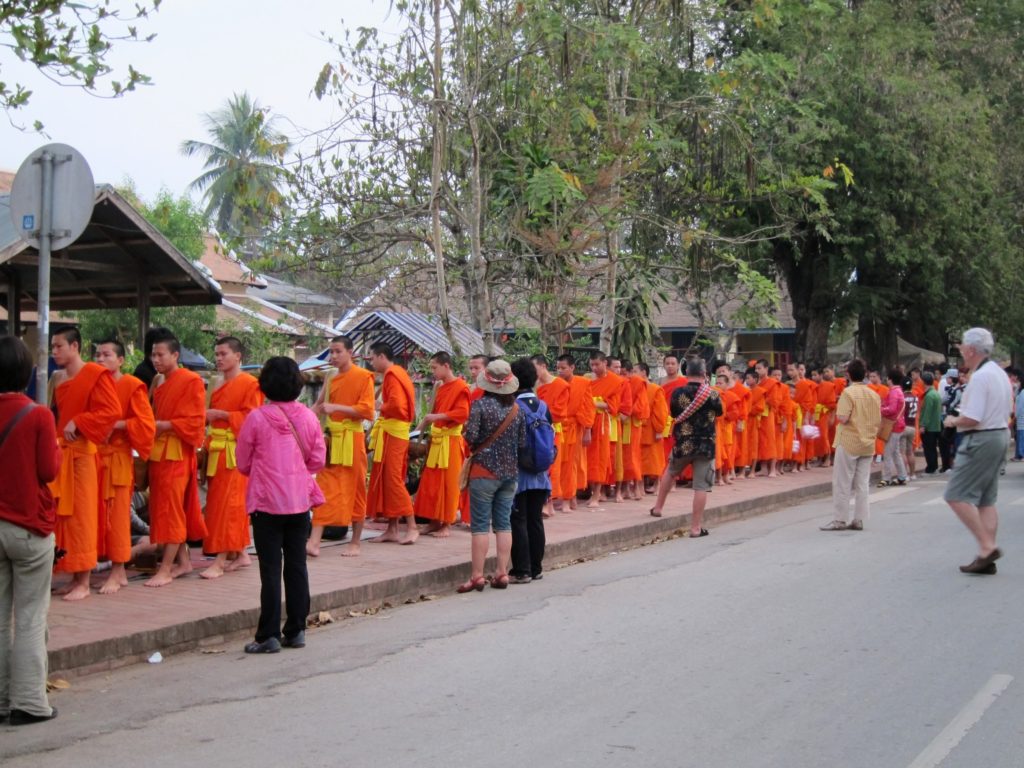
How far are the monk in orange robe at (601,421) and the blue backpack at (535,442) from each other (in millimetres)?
5171

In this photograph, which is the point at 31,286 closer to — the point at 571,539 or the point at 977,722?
the point at 571,539

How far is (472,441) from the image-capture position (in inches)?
375

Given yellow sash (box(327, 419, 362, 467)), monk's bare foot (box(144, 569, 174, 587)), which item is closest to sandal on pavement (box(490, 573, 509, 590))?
yellow sash (box(327, 419, 362, 467))

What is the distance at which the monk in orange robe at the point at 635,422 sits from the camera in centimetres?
1578

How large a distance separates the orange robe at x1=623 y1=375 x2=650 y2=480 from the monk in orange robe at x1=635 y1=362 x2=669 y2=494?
0.35 ft

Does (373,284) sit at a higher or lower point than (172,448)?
higher

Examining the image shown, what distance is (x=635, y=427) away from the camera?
15914mm

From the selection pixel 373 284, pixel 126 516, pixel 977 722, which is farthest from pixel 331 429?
pixel 373 284

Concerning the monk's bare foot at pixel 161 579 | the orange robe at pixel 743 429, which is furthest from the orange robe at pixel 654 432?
the monk's bare foot at pixel 161 579

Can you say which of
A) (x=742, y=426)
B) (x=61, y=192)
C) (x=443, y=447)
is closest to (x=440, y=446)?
(x=443, y=447)

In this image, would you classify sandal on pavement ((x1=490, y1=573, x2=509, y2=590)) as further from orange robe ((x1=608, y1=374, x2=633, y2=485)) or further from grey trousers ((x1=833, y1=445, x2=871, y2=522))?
orange robe ((x1=608, y1=374, x2=633, y2=485))

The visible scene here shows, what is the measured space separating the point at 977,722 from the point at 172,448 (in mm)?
5912

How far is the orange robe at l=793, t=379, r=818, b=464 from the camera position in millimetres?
21656

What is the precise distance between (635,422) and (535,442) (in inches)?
246
